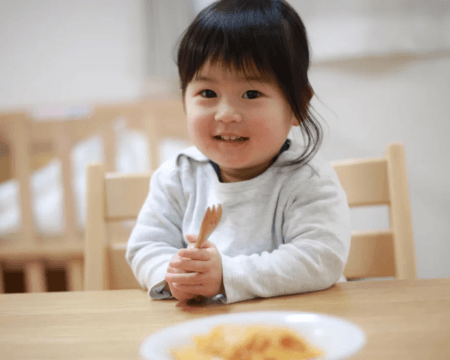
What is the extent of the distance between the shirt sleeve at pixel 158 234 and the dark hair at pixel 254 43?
0.21m

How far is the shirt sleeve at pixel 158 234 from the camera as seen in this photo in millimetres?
683

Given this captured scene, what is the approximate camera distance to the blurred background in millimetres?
1863

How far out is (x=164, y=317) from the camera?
52cm

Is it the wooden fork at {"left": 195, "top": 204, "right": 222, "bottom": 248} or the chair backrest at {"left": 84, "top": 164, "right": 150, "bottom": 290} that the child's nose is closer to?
the wooden fork at {"left": 195, "top": 204, "right": 222, "bottom": 248}

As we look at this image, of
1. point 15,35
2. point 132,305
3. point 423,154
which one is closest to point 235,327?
point 132,305

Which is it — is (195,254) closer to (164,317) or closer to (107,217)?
(164,317)

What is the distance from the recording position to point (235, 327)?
394 mm

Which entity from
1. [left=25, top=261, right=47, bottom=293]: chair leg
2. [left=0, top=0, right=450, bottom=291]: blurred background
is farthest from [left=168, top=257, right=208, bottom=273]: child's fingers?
[left=25, top=261, right=47, bottom=293]: chair leg

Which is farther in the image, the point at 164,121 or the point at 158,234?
the point at 164,121

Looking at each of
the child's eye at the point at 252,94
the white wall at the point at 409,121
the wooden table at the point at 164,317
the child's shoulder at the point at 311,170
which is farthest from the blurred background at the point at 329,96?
the wooden table at the point at 164,317

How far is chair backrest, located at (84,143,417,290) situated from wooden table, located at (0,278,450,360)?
0.75 ft

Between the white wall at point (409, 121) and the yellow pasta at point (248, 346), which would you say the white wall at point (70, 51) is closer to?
the white wall at point (409, 121)

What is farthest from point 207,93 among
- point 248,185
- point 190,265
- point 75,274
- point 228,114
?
point 75,274

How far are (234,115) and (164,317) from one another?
0.30 metres
